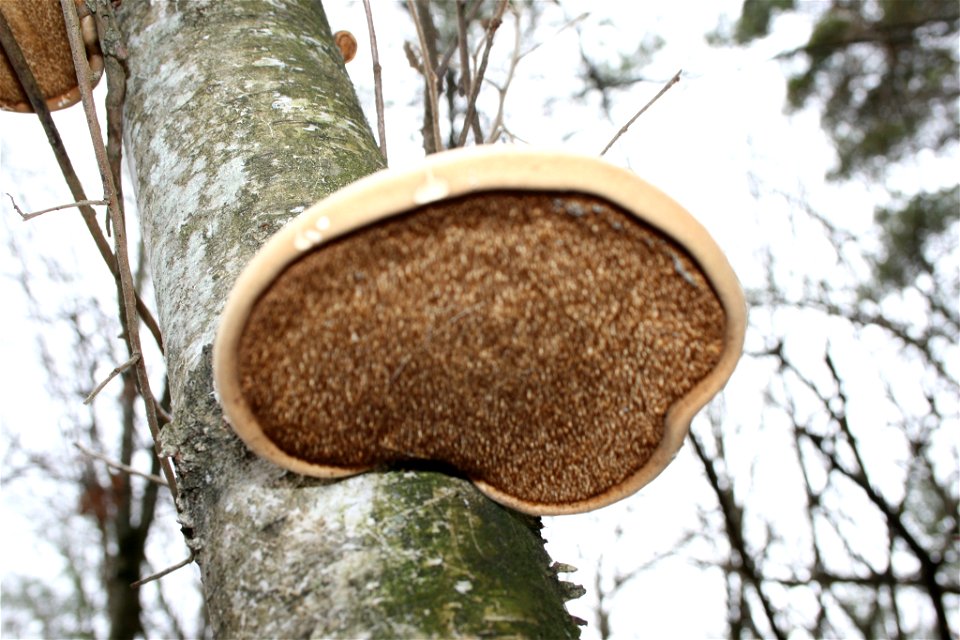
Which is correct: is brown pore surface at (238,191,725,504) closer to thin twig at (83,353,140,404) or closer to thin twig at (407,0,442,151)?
thin twig at (83,353,140,404)

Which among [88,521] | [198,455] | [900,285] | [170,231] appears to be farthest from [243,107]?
[88,521]

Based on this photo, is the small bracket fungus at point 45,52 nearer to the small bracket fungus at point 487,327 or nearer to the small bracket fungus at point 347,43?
the small bracket fungus at point 347,43

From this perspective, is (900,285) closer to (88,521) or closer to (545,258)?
(545,258)

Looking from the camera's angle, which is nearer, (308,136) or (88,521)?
(308,136)

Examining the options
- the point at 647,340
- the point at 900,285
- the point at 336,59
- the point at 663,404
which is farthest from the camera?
the point at 900,285

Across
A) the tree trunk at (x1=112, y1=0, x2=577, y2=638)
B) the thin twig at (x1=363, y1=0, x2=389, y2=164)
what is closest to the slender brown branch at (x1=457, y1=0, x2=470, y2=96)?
the thin twig at (x1=363, y1=0, x2=389, y2=164)

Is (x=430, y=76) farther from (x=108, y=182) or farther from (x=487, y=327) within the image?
(x=487, y=327)

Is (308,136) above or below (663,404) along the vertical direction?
above

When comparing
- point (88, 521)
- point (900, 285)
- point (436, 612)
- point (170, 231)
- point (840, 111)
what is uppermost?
point (840, 111)

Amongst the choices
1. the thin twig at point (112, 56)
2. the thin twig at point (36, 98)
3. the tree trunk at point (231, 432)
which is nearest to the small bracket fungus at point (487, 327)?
the tree trunk at point (231, 432)
